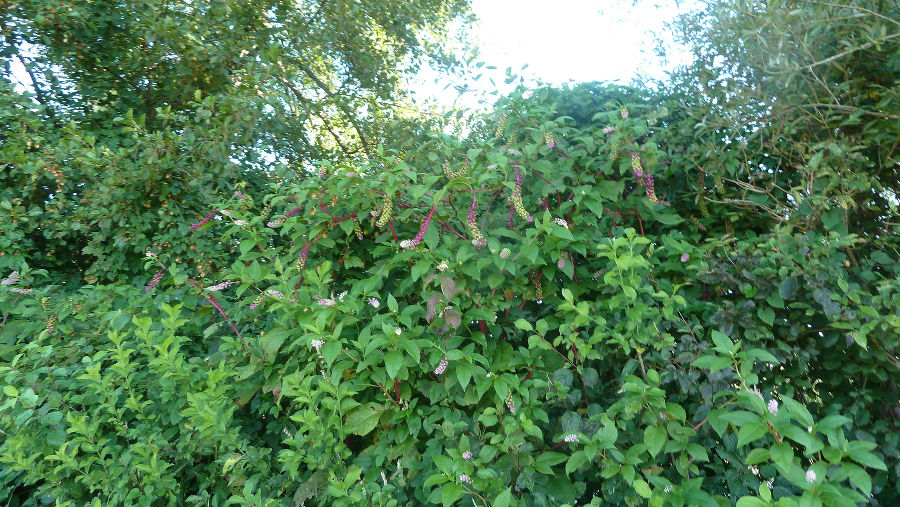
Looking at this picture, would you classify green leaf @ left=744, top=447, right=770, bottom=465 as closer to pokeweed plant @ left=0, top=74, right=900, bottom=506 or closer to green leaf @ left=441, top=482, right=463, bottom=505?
pokeweed plant @ left=0, top=74, right=900, bottom=506

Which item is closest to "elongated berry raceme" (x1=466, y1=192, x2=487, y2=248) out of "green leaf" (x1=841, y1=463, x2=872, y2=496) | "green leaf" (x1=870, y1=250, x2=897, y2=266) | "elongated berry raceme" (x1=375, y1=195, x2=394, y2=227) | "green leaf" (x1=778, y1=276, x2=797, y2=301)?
"elongated berry raceme" (x1=375, y1=195, x2=394, y2=227)

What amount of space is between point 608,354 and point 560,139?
1130mm

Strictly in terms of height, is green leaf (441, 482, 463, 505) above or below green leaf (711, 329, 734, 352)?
below

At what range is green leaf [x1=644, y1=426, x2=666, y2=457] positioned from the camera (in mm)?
1704

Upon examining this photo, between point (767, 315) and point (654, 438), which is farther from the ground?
point (767, 315)

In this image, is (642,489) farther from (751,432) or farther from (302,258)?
(302,258)

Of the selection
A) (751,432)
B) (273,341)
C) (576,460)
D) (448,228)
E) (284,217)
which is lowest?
(273,341)

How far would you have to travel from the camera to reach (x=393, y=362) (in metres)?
1.97

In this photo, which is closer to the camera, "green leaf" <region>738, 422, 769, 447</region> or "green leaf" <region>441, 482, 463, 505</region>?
"green leaf" <region>738, 422, 769, 447</region>

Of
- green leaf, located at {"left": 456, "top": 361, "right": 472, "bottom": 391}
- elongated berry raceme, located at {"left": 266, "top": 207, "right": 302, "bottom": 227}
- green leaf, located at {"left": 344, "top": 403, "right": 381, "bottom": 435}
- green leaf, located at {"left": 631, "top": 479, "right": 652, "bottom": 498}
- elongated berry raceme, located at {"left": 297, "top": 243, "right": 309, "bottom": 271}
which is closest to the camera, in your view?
green leaf, located at {"left": 631, "top": 479, "right": 652, "bottom": 498}

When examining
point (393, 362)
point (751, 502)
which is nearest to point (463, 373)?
point (393, 362)

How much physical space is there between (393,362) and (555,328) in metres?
0.78

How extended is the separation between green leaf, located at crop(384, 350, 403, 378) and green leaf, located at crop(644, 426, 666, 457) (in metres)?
0.87

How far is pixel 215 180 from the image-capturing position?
450 centimetres
